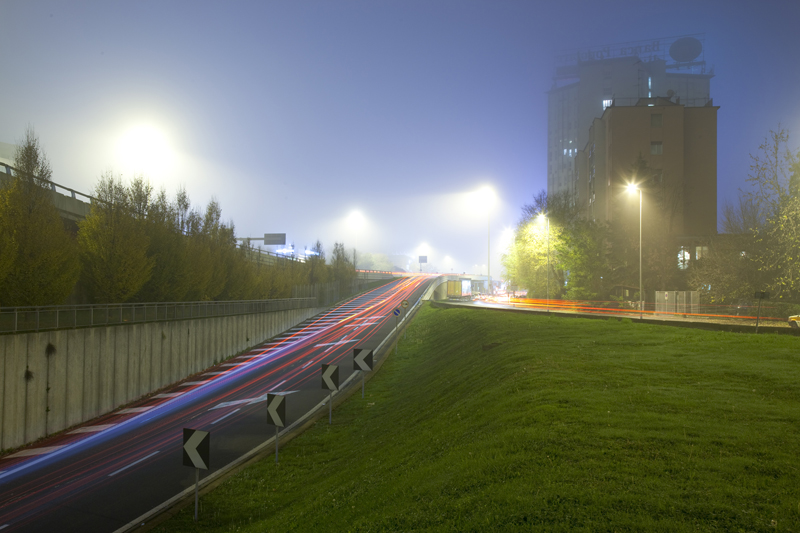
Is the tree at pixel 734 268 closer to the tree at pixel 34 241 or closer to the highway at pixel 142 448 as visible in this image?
the highway at pixel 142 448

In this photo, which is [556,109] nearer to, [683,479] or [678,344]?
[678,344]

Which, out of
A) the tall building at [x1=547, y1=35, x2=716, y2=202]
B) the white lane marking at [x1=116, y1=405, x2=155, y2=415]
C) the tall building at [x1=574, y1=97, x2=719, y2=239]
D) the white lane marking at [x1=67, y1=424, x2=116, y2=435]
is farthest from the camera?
the tall building at [x1=547, y1=35, x2=716, y2=202]

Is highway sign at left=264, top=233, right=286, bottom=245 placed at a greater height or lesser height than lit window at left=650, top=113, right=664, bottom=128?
lesser

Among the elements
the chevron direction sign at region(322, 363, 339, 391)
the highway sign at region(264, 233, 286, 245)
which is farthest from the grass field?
the highway sign at region(264, 233, 286, 245)

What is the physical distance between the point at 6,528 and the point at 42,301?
1339 centimetres

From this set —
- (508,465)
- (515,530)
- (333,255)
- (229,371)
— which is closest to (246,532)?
(508,465)

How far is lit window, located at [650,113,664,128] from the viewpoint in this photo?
72.4m

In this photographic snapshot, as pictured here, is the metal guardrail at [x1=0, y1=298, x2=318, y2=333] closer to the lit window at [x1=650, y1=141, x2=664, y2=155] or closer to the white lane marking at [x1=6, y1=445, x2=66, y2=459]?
the white lane marking at [x1=6, y1=445, x2=66, y2=459]

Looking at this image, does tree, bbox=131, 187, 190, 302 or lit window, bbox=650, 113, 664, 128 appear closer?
tree, bbox=131, 187, 190, 302

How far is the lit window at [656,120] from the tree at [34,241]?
75.6 meters

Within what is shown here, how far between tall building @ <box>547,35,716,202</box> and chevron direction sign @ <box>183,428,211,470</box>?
115 metres

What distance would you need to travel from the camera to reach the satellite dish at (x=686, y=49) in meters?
139

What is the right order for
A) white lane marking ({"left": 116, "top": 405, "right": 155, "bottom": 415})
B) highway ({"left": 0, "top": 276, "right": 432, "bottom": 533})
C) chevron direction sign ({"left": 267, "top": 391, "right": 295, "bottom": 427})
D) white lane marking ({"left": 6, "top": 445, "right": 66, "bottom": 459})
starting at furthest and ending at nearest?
1. white lane marking ({"left": 116, "top": 405, "right": 155, "bottom": 415})
2. white lane marking ({"left": 6, "top": 445, "right": 66, "bottom": 459})
3. chevron direction sign ({"left": 267, "top": 391, "right": 295, "bottom": 427})
4. highway ({"left": 0, "top": 276, "right": 432, "bottom": 533})

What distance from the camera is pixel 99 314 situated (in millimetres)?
23516
